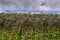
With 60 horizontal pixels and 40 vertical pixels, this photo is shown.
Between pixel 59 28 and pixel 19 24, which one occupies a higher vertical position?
pixel 19 24

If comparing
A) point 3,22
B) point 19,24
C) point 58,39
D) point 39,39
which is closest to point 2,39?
point 39,39

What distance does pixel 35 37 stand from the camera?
823 cm

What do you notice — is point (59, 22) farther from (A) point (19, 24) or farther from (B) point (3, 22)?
(A) point (19, 24)

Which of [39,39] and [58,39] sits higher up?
[39,39]

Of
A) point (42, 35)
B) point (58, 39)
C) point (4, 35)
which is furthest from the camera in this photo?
point (58, 39)

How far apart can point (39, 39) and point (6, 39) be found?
5.19ft

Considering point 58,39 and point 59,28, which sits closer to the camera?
point 58,39

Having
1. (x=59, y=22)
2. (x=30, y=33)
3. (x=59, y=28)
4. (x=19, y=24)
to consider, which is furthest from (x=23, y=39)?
(x=59, y=22)

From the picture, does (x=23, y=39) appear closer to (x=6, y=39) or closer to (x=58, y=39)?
(x=6, y=39)

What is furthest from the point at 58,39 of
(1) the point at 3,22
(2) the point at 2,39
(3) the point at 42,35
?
(1) the point at 3,22

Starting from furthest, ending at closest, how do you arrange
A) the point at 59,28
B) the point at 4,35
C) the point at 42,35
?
the point at 59,28, the point at 4,35, the point at 42,35

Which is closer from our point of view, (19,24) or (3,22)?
(19,24)

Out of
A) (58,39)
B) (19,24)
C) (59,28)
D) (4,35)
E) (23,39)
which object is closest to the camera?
(19,24)

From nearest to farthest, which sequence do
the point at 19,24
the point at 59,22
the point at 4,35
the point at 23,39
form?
the point at 19,24, the point at 23,39, the point at 4,35, the point at 59,22
